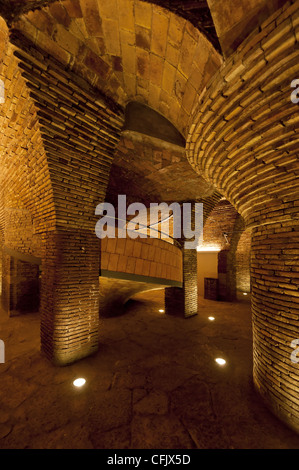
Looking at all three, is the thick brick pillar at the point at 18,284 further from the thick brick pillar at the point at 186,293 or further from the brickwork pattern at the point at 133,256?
the thick brick pillar at the point at 186,293

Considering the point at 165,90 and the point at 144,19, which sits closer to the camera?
the point at 144,19

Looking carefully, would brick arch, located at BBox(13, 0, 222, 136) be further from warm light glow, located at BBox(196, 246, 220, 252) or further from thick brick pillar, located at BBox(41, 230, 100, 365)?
warm light glow, located at BBox(196, 246, 220, 252)

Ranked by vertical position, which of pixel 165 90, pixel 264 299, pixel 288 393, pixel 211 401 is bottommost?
pixel 211 401

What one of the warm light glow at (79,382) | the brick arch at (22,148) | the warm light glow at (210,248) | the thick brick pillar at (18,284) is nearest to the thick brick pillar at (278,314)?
the warm light glow at (79,382)

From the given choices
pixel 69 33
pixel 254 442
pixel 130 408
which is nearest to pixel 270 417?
pixel 254 442

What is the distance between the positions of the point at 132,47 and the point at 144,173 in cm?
290

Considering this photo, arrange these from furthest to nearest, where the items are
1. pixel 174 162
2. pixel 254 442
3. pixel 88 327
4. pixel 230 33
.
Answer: pixel 174 162 → pixel 88 327 → pixel 254 442 → pixel 230 33

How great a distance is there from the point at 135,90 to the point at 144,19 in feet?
4.06

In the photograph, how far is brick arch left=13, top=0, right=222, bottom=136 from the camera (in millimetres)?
2246

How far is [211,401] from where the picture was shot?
10.1ft

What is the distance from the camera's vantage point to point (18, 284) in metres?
7.74

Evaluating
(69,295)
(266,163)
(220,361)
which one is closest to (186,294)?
(220,361)

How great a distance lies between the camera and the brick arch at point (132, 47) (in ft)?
7.37
